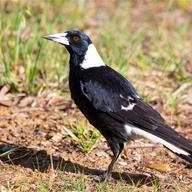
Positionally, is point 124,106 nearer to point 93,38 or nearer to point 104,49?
point 104,49

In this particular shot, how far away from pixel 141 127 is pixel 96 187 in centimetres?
41

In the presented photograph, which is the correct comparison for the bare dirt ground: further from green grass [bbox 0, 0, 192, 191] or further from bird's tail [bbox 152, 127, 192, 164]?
bird's tail [bbox 152, 127, 192, 164]

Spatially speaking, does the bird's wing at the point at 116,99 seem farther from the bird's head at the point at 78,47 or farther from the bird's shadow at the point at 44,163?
the bird's shadow at the point at 44,163

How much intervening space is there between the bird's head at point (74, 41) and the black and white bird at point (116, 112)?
0.72 feet

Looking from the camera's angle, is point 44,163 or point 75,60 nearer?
point 44,163

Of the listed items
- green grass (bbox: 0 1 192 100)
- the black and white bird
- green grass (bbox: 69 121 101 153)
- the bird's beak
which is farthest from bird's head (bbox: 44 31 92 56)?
green grass (bbox: 0 1 192 100)

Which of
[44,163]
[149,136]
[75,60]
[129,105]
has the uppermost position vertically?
[75,60]

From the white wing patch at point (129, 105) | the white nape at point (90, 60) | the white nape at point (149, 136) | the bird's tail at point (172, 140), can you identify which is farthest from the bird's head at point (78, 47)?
the bird's tail at point (172, 140)

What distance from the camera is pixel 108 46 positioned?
5.51 metres

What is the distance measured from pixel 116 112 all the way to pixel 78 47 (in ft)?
1.97

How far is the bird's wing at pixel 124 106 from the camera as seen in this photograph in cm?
352

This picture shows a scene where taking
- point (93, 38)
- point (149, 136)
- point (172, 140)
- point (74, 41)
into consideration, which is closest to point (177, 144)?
point (172, 140)

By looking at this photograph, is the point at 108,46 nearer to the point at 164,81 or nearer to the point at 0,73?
the point at 164,81

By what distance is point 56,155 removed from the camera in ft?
13.0
